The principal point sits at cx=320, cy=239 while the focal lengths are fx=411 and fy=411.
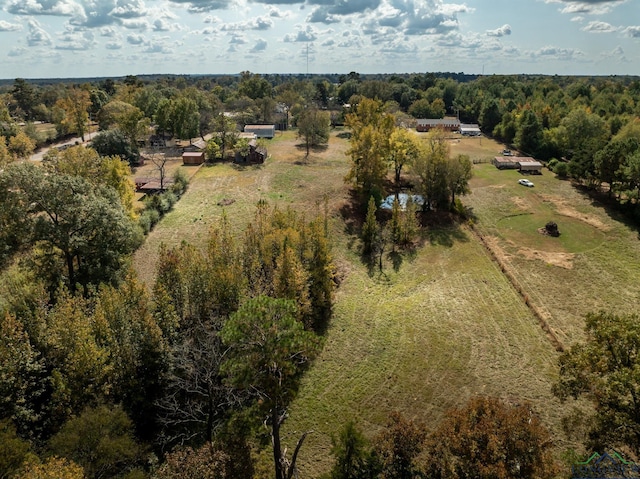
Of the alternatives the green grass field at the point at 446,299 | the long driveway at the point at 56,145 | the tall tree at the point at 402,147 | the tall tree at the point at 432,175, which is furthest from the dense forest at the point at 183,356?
the long driveway at the point at 56,145

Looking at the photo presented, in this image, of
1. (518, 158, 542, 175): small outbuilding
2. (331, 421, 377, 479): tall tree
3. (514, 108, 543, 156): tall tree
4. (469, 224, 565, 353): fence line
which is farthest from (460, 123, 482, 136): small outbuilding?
(331, 421, 377, 479): tall tree

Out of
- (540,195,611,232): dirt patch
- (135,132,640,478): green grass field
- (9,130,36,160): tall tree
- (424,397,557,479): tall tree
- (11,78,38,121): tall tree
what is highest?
(11,78,38,121): tall tree

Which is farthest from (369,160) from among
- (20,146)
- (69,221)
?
(20,146)

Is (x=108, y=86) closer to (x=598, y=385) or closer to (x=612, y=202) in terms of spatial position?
(x=612, y=202)

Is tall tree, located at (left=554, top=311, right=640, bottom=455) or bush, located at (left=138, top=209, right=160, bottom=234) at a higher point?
tall tree, located at (left=554, top=311, right=640, bottom=455)

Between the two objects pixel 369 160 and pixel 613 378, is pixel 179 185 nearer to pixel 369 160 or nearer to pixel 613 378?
pixel 369 160

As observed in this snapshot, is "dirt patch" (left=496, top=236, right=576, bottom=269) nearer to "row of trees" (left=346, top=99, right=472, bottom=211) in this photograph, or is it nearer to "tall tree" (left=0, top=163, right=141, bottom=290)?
"row of trees" (left=346, top=99, right=472, bottom=211)

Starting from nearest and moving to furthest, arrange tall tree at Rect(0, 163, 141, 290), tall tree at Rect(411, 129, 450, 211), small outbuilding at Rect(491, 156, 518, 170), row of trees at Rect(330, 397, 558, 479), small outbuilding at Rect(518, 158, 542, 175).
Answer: row of trees at Rect(330, 397, 558, 479) < tall tree at Rect(0, 163, 141, 290) < tall tree at Rect(411, 129, 450, 211) < small outbuilding at Rect(518, 158, 542, 175) < small outbuilding at Rect(491, 156, 518, 170)

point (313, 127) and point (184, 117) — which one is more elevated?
point (184, 117)
